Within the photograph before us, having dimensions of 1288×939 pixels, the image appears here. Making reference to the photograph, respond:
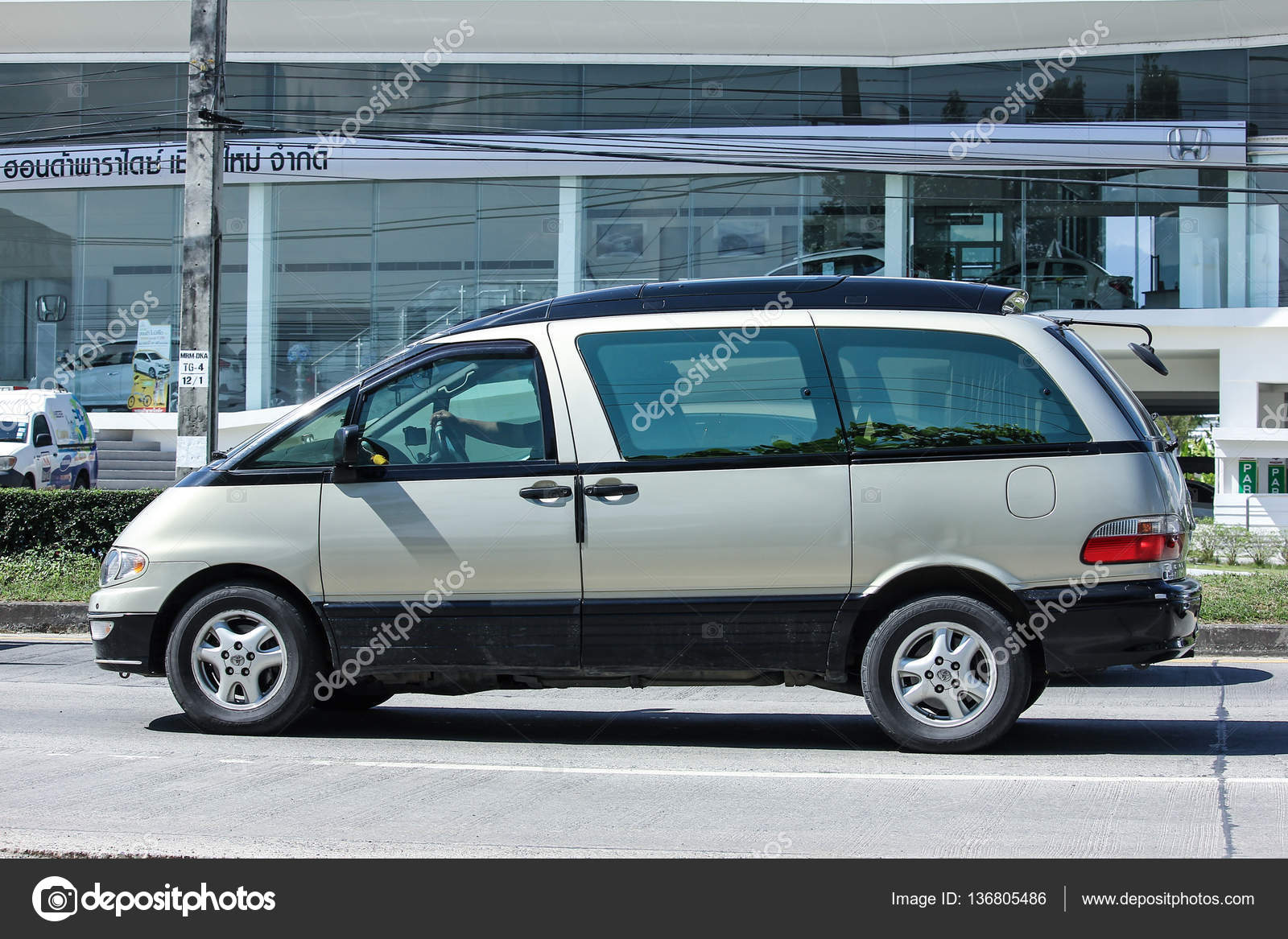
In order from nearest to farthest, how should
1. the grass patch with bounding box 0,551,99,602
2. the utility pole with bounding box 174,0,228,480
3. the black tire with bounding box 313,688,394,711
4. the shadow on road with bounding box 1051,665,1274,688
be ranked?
the black tire with bounding box 313,688,394,711 < the shadow on road with bounding box 1051,665,1274,688 < the grass patch with bounding box 0,551,99,602 < the utility pole with bounding box 174,0,228,480

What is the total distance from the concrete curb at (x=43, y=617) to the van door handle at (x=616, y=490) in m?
7.38

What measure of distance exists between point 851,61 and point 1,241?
1920cm

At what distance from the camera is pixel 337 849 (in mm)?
4629

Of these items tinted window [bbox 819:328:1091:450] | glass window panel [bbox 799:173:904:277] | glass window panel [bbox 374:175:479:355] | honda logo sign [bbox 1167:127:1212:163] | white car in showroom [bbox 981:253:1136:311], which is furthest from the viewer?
glass window panel [bbox 374:175:479:355]

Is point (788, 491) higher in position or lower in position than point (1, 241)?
lower

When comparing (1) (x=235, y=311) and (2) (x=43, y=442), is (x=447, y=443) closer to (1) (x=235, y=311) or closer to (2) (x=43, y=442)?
(2) (x=43, y=442)

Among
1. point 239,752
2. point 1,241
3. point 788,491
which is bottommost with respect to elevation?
point 239,752

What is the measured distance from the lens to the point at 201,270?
516 inches

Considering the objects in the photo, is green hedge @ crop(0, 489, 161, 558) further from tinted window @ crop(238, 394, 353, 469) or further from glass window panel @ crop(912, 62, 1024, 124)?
glass window panel @ crop(912, 62, 1024, 124)

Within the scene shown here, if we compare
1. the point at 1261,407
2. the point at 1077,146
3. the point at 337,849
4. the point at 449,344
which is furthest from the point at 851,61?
the point at 337,849

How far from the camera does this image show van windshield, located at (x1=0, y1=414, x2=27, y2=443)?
1920cm

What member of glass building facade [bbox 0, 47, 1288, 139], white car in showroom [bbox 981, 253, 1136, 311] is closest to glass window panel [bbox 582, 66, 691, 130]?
glass building facade [bbox 0, 47, 1288, 139]

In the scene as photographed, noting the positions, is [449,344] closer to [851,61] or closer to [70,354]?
[851,61]

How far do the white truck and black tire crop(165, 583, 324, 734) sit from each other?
13.0 meters
